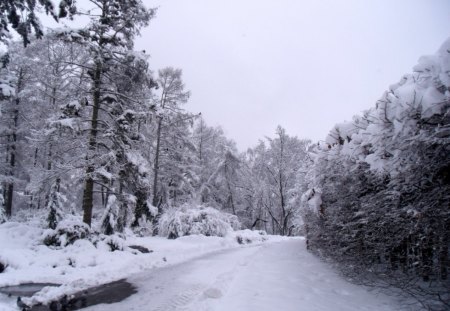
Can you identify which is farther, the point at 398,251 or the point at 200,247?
the point at 200,247

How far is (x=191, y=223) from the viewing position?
64.3 feet

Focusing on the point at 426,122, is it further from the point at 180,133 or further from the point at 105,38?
the point at 180,133

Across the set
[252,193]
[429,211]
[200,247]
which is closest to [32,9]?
[429,211]

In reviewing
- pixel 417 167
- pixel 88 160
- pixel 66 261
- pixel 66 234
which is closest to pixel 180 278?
pixel 66 261

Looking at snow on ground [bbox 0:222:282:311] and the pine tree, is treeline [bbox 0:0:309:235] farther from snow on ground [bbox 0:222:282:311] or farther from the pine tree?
snow on ground [bbox 0:222:282:311]

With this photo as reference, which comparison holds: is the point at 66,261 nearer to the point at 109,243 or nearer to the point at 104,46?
the point at 109,243

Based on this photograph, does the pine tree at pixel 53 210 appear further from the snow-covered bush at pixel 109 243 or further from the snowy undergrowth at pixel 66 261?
the snow-covered bush at pixel 109 243

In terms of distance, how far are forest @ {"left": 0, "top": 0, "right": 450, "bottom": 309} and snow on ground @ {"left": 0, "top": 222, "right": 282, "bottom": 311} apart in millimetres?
1038

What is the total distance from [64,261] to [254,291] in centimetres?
648

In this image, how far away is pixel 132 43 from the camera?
14000mm

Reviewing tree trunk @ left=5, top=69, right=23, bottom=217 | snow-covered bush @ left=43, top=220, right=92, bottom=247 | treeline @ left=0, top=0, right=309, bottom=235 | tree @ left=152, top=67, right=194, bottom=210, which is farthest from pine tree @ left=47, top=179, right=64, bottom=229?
tree @ left=152, top=67, right=194, bottom=210

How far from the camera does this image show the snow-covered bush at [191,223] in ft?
62.1

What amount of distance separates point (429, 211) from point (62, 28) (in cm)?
1265

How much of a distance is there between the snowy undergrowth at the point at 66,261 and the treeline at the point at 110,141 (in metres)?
1.82
